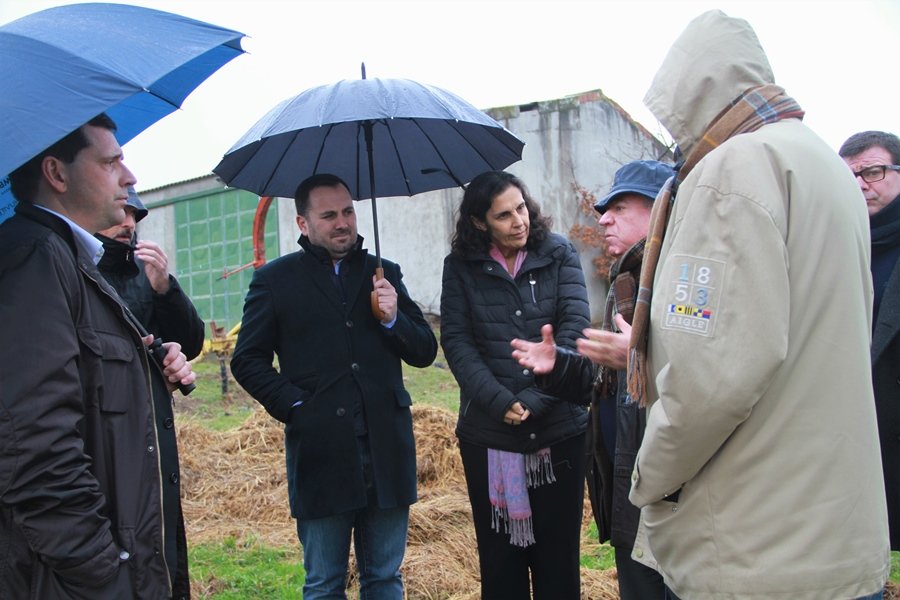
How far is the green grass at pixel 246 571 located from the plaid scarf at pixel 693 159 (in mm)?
3383

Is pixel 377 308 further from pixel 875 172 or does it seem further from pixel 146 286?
pixel 875 172

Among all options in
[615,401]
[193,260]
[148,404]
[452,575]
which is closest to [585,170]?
[193,260]

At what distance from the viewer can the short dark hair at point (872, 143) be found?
3.68 meters

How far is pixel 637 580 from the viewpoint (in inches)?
118

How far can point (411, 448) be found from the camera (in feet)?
12.3

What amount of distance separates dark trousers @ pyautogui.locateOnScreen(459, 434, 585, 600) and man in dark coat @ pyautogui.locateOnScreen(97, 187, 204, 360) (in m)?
1.42

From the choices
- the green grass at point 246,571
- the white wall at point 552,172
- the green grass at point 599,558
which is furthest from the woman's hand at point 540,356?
the white wall at point 552,172

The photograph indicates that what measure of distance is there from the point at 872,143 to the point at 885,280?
0.72m

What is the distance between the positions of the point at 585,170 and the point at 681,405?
1436 cm

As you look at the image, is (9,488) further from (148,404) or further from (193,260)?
(193,260)

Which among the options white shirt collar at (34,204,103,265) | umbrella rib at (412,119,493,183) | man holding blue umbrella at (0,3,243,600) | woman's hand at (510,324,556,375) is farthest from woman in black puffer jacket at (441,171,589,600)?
white shirt collar at (34,204,103,265)

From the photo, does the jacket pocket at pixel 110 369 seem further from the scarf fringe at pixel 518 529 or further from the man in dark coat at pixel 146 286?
the scarf fringe at pixel 518 529

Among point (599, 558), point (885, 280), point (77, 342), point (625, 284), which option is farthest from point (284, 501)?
point (885, 280)

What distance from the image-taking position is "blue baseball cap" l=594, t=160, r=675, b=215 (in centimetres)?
312
